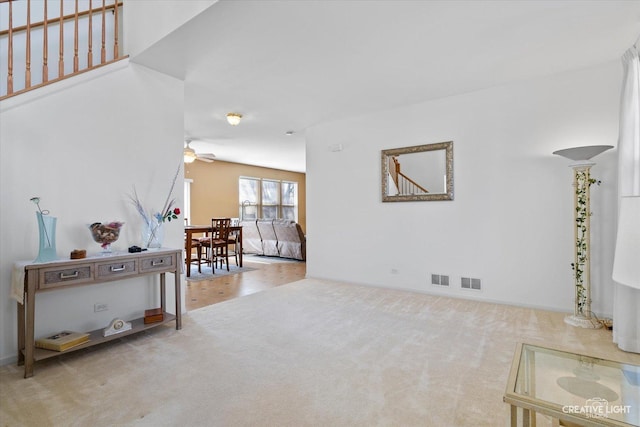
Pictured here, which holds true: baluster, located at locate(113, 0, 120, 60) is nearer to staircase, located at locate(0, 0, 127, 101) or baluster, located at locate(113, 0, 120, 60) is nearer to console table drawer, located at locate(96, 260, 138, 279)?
staircase, located at locate(0, 0, 127, 101)

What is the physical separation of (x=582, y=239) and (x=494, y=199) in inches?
35.9

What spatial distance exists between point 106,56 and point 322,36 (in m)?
2.21

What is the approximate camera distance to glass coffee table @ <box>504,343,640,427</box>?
107 centimetres

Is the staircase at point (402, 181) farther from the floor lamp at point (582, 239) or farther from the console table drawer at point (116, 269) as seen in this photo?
the console table drawer at point (116, 269)

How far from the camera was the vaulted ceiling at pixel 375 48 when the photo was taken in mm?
2258

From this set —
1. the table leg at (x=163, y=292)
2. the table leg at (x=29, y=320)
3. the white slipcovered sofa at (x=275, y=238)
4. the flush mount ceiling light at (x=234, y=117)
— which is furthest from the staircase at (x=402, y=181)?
the table leg at (x=29, y=320)

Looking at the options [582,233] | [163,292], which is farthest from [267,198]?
[582,233]

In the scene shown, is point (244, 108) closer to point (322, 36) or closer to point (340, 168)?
point (340, 168)

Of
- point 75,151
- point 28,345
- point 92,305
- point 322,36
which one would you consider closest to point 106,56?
point 75,151

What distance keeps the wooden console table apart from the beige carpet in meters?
0.12

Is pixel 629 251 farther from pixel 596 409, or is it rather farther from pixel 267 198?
pixel 267 198

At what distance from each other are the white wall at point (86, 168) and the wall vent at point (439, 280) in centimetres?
315

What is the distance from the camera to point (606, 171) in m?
3.06

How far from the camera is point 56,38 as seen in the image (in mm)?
2877
